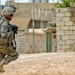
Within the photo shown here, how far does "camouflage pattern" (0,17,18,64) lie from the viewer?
9719 millimetres

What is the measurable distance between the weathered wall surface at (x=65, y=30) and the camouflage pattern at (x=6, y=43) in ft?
37.9

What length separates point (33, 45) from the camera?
31.7 m

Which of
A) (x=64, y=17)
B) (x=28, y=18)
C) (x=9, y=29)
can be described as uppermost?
(x=9, y=29)

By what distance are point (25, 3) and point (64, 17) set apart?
31.0 m

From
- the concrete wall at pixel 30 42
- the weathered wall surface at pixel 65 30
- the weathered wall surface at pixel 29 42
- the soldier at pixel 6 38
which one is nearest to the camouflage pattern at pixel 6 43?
the soldier at pixel 6 38

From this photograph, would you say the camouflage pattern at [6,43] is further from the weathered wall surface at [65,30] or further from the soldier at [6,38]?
the weathered wall surface at [65,30]

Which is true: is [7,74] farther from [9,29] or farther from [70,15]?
[70,15]

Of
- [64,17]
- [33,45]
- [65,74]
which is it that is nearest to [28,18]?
[33,45]

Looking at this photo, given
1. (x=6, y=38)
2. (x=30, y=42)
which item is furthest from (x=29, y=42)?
(x=6, y=38)

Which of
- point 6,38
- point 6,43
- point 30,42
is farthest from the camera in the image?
point 30,42

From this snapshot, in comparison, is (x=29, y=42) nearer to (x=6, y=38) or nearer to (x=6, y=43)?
(x=6, y=43)

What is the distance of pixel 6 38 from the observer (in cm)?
977

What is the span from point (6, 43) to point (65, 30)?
476 inches

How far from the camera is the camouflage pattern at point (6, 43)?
383 inches
